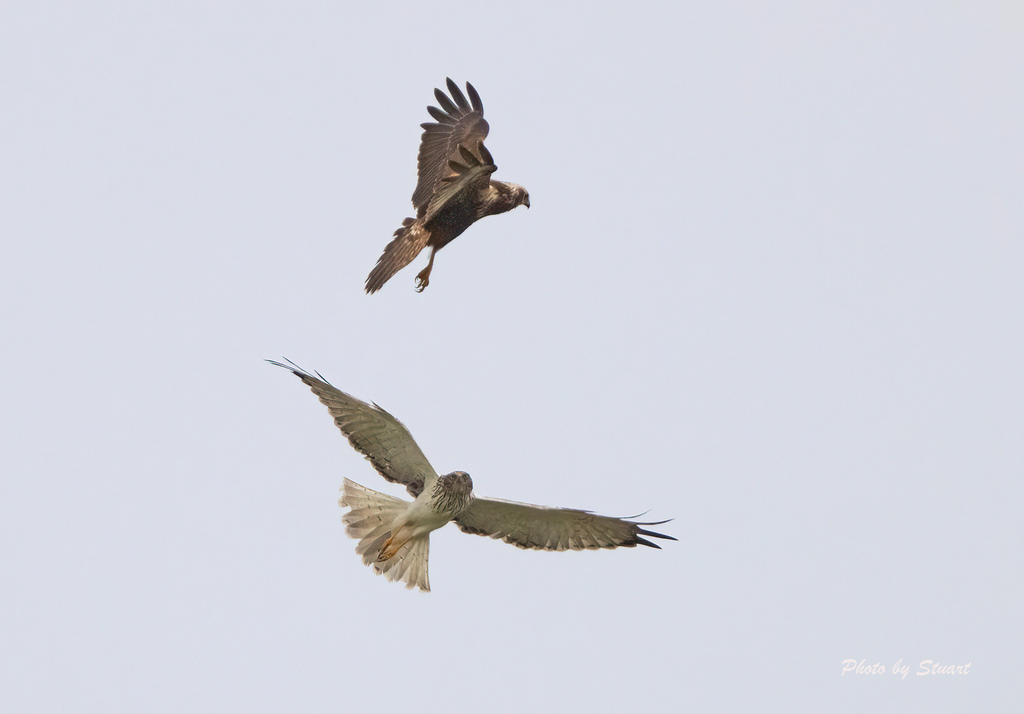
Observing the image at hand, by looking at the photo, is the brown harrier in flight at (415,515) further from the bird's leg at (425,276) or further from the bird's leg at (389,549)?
the bird's leg at (425,276)

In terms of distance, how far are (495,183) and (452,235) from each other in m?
0.78

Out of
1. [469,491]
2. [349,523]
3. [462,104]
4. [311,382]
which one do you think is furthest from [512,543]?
[462,104]

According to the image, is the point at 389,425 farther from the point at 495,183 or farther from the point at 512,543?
the point at 495,183

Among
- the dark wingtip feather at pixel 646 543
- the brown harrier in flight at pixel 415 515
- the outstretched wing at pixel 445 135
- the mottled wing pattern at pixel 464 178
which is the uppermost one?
the outstretched wing at pixel 445 135

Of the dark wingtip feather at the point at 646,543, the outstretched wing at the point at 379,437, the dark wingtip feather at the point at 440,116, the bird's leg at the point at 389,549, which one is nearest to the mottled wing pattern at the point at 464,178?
the dark wingtip feather at the point at 440,116

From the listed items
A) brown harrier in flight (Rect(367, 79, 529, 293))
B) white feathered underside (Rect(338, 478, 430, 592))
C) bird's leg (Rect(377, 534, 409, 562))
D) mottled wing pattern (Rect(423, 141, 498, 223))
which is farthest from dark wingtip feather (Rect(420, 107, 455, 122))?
bird's leg (Rect(377, 534, 409, 562))

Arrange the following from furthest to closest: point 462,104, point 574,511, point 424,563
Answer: point 462,104
point 424,563
point 574,511

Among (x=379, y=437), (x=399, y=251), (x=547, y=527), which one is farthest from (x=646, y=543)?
(x=399, y=251)

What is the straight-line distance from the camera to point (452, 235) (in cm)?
1147

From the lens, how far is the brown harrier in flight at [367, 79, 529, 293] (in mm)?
Answer: 10859

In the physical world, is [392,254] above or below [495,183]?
below

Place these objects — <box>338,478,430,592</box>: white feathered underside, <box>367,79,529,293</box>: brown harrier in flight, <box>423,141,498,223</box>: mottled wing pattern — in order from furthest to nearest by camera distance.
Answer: <box>367,79,529,293</box>: brown harrier in flight
<box>423,141,498,223</box>: mottled wing pattern
<box>338,478,430,592</box>: white feathered underside

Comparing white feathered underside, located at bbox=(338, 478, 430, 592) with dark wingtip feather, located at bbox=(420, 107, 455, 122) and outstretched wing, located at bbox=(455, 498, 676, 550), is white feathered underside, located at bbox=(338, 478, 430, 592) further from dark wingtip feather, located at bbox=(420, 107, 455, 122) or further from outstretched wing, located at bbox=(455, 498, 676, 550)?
dark wingtip feather, located at bbox=(420, 107, 455, 122)

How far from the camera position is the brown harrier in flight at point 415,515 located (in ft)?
32.5
